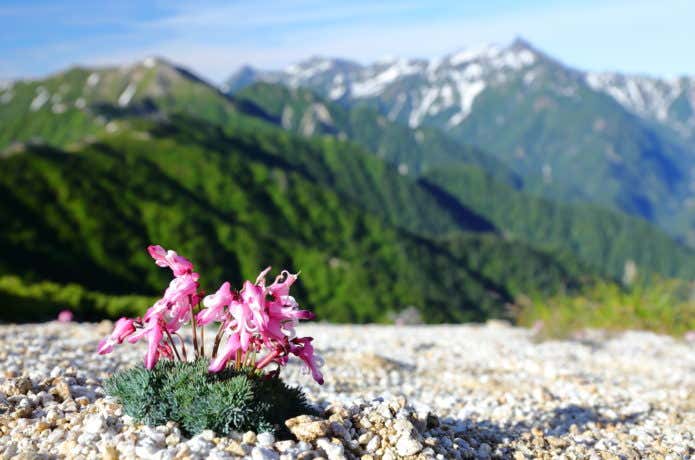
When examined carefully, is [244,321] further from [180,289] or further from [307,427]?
[307,427]

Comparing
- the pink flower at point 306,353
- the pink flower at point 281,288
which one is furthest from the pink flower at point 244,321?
the pink flower at point 306,353

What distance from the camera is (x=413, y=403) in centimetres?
598

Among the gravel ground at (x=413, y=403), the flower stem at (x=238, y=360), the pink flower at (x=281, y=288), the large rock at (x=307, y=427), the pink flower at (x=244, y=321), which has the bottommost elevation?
the gravel ground at (x=413, y=403)

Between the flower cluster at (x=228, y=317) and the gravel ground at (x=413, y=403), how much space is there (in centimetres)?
51

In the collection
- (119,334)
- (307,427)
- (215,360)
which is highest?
(119,334)

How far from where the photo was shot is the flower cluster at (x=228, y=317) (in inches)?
161

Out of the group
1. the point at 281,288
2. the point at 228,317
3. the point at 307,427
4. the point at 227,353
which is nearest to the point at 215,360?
the point at 227,353

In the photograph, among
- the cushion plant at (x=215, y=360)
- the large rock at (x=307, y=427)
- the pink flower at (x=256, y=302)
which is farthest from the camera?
the large rock at (x=307, y=427)

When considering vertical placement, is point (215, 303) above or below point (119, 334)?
above

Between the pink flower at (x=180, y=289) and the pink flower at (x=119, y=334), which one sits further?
the pink flower at (x=119, y=334)

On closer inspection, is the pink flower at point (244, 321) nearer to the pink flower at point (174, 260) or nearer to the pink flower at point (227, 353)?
the pink flower at point (227, 353)

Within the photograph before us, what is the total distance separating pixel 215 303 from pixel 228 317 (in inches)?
9.9

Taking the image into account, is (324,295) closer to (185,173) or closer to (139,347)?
(185,173)

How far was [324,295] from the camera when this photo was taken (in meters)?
70.7
